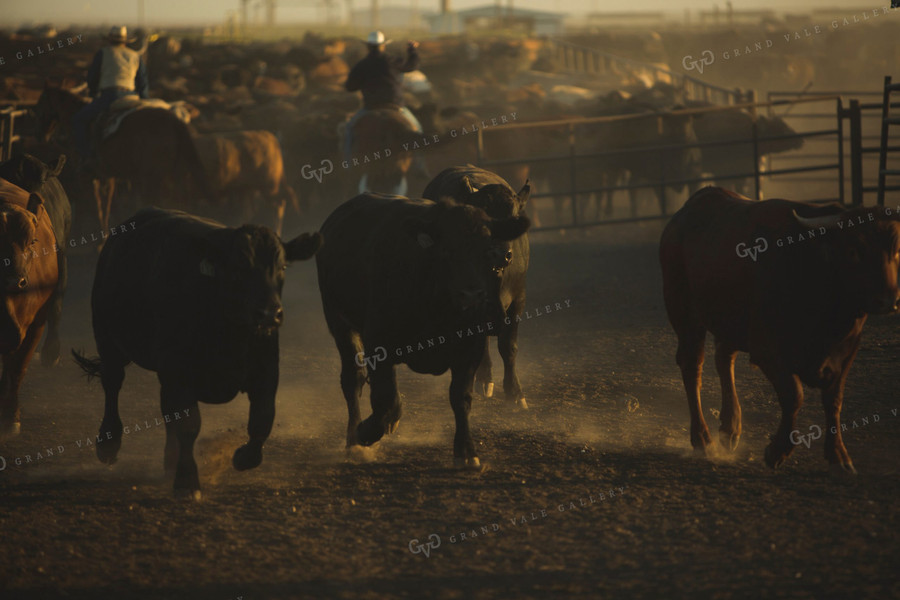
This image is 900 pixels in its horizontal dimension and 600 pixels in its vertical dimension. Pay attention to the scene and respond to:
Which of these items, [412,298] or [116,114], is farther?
[116,114]

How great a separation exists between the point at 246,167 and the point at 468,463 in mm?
11521

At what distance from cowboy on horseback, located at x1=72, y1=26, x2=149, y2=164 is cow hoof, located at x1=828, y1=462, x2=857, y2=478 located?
420 inches

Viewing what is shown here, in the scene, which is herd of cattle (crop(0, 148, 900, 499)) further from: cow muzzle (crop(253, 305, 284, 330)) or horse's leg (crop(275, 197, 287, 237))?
horse's leg (crop(275, 197, 287, 237))

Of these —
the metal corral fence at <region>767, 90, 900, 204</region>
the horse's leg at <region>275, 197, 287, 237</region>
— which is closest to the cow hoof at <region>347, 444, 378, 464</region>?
the metal corral fence at <region>767, 90, 900, 204</region>

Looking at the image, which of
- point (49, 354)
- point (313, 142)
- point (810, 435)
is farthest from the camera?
point (313, 142)

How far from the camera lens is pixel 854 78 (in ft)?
151

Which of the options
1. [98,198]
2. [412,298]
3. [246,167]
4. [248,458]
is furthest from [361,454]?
[246,167]

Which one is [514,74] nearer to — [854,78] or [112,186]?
[854,78]

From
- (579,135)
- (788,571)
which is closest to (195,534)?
(788,571)

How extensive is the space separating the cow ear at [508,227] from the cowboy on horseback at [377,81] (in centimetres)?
823

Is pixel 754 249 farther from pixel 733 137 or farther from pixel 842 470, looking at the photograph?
pixel 733 137

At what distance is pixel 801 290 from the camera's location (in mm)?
5188

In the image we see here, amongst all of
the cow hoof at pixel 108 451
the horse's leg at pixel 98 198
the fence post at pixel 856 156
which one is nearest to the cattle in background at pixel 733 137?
the fence post at pixel 856 156

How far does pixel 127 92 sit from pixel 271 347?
9.42 m
